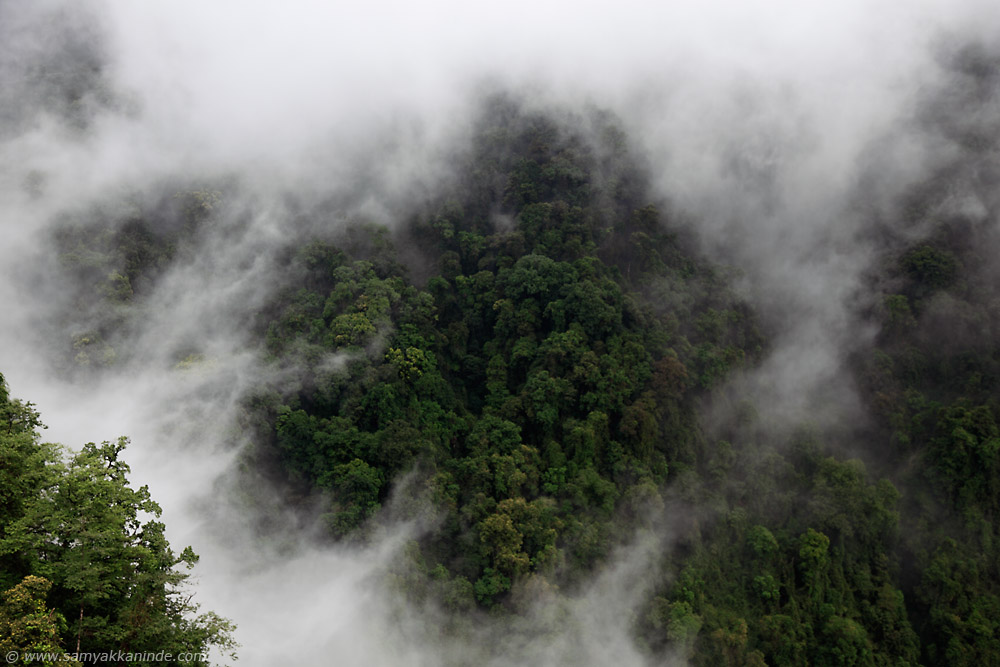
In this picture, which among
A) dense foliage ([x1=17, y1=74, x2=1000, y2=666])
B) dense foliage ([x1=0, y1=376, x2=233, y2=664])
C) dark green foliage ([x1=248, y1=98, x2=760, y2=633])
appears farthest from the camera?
dark green foliage ([x1=248, y1=98, x2=760, y2=633])

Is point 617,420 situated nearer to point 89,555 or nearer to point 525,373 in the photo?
point 525,373

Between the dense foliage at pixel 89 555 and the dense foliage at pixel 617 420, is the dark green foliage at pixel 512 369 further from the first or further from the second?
the dense foliage at pixel 89 555

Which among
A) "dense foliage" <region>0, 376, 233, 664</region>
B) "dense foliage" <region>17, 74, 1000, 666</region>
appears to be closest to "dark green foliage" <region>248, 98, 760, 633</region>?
"dense foliage" <region>17, 74, 1000, 666</region>

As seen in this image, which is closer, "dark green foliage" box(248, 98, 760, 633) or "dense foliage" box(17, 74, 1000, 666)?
"dense foliage" box(17, 74, 1000, 666)

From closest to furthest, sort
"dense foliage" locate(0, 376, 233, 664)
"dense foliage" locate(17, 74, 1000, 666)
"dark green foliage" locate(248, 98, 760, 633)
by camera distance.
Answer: "dense foliage" locate(0, 376, 233, 664), "dense foliage" locate(17, 74, 1000, 666), "dark green foliage" locate(248, 98, 760, 633)

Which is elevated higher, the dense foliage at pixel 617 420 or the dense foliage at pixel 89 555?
the dense foliage at pixel 617 420

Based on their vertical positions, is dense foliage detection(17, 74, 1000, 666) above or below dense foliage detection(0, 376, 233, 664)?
above

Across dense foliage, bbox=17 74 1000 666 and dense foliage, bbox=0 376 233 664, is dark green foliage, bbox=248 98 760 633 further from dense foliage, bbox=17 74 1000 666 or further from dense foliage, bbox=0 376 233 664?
dense foliage, bbox=0 376 233 664

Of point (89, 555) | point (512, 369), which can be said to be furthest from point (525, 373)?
point (89, 555)

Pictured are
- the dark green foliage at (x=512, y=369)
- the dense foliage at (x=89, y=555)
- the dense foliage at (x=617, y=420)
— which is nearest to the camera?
the dense foliage at (x=89, y=555)

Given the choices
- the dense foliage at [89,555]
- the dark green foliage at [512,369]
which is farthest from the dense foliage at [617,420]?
the dense foliage at [89,555]

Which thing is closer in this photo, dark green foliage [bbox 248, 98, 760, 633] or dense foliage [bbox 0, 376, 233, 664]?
dense foliage [bbox 0, 376, 233, 664]

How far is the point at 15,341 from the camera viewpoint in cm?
4259

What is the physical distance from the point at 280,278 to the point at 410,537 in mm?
19707
